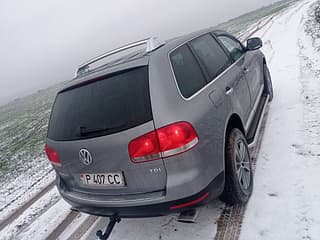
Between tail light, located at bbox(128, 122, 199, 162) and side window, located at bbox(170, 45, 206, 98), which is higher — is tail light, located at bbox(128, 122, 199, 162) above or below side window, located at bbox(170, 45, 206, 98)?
below

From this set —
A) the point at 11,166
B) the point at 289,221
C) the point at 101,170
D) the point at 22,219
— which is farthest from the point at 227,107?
the point at 11,166

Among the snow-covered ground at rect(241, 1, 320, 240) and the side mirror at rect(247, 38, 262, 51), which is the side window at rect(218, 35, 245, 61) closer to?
the side mirror at rect(247, 38, 262, 51)

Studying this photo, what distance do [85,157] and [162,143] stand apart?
2.46 ft

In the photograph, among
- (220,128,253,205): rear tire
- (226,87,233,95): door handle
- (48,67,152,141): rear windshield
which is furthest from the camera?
(226,87,233,95): door handle

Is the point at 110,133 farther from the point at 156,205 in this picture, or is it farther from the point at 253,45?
the point at 253,45

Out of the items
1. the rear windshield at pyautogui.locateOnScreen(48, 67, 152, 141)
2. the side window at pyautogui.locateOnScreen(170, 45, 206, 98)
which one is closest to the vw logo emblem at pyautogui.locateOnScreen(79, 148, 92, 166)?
the rear windshield at pyautogui.locateOnScreen(48, 67, 152, 141)

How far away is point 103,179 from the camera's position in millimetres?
2348

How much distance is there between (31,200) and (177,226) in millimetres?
2860

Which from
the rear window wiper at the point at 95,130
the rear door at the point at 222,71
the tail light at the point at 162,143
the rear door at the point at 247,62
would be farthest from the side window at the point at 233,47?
the rear window wiper at the point at 95,130

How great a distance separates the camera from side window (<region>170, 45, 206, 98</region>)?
237 centimetres

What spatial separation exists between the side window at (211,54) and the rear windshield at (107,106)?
0.90 metres

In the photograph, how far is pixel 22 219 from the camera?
155 inches

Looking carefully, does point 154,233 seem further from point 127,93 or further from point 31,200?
point 31,200

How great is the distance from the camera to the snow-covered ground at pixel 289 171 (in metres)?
2.38
